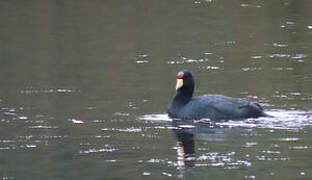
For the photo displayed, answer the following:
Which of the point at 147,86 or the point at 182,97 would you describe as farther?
the point at 147,86

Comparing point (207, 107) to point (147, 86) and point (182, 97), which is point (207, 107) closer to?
point (182, 97)

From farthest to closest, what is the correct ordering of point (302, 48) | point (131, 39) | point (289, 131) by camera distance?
point (131, 39)
point (302, 48)
point (289, 131)

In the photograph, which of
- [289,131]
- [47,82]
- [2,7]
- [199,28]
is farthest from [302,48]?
[2,7]

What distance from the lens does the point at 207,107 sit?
16641 mm

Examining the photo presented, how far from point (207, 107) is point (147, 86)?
277 centimetres

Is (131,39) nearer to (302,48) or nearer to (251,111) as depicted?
(302,48)

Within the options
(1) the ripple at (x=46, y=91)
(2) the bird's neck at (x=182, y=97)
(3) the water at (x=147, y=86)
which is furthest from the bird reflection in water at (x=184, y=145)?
(1) the ripple at (x=46, y=91)

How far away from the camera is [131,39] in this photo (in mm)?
26391

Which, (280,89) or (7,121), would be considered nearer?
(7,121)

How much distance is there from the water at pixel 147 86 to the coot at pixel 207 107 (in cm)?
24

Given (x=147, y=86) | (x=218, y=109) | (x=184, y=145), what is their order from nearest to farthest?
(x=184, y=145), (x=218, y=109), (x=147, y=86)

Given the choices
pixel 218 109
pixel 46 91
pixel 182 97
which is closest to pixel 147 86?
pixel 182 97

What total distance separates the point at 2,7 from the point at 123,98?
17205 millimetres

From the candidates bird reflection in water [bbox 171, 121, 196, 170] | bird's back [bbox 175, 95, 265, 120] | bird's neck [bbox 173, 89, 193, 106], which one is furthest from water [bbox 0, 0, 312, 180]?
bird's neck [bbox 173, 89, 193, 106]
